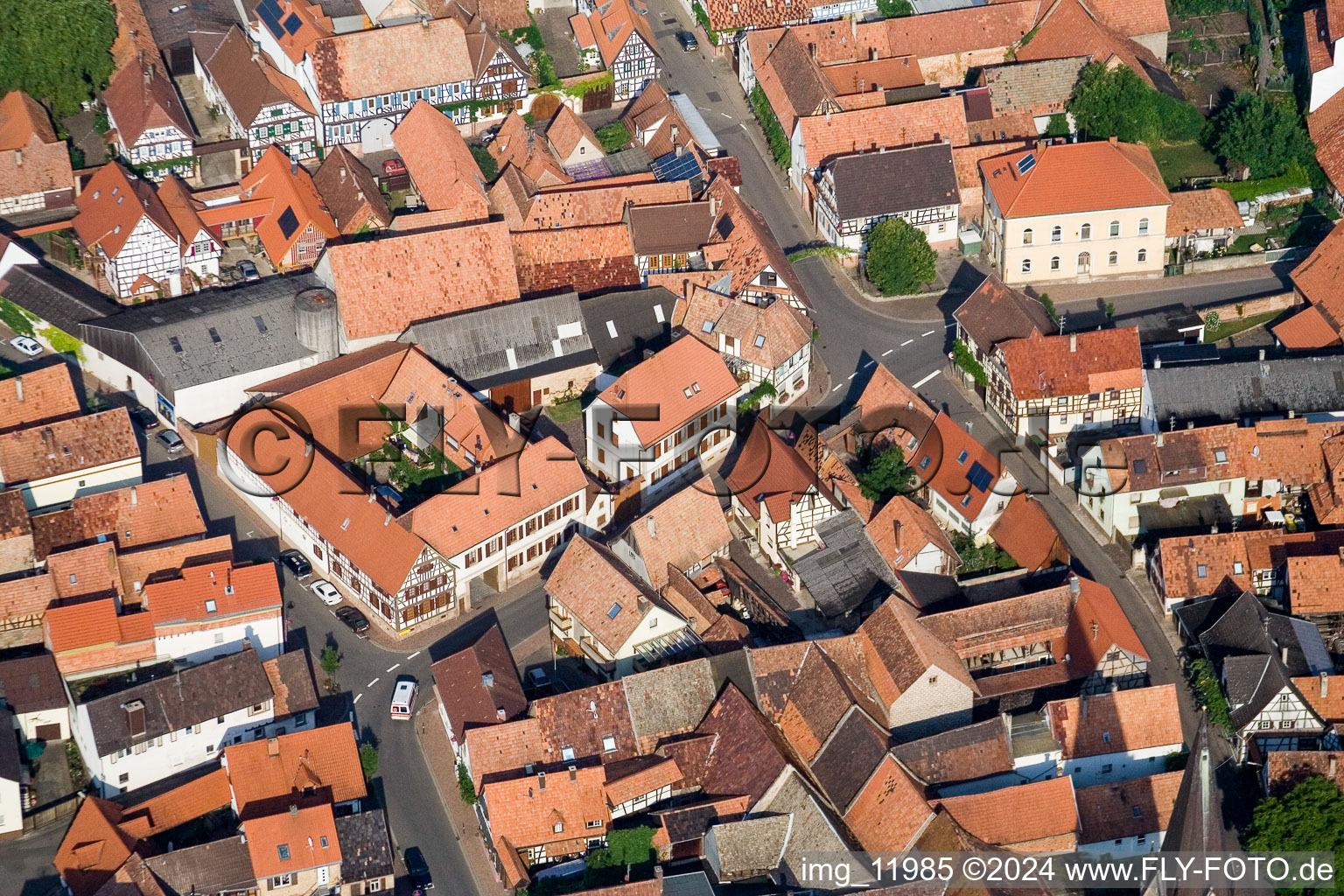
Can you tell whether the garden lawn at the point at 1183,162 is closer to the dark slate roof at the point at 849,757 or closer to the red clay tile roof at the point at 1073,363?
the red clay tile roof at the point at 1073,363

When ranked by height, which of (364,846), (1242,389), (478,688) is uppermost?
(1242,389)

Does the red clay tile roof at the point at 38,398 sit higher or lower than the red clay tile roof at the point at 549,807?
higher

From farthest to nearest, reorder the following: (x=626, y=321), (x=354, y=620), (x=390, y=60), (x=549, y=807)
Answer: (x=390, y=60), (x=626, y=321), (x=354, y=620), (x=549, y=807)

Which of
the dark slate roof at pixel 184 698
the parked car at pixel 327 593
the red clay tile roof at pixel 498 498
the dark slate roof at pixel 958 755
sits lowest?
the dark slate roof at pixel 958 755

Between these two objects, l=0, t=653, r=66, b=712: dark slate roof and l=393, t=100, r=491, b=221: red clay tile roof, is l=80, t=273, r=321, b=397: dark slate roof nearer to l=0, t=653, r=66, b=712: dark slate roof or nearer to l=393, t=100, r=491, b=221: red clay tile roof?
l=393, t=100, r=491, b=221: red clay tile roof

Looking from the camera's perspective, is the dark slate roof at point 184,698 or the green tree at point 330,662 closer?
the dark slate roof at point 184,698

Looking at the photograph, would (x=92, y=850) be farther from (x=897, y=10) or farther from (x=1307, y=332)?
(x=897, y=10)

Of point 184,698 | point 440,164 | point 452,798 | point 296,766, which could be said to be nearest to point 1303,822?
point 452,798

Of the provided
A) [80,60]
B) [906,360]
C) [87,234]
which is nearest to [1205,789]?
[906,360]

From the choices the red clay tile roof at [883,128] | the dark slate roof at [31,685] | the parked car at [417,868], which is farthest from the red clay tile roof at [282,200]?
the parked car at [417,868]
